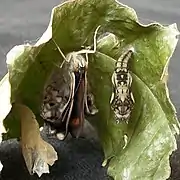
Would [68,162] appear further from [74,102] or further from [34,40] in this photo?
[34,40]

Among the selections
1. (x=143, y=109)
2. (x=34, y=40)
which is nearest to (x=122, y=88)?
(x=143, y=109)

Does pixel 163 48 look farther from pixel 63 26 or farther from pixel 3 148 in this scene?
pixel 3 148

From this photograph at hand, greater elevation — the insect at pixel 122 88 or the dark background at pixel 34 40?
the insect at pixel 122 88

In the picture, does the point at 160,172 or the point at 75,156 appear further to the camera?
the point at 75,156

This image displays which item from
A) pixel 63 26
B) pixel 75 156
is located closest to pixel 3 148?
pixel 75 156

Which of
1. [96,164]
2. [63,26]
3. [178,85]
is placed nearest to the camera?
[63,26]
